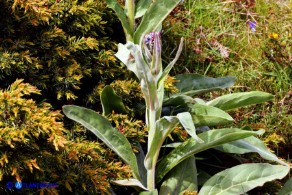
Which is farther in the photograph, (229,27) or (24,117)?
(229,27)

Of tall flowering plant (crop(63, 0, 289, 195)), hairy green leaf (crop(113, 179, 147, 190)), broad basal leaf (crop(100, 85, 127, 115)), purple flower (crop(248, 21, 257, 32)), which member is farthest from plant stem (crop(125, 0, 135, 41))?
purple flower (crop(248, 21, 257, 32))

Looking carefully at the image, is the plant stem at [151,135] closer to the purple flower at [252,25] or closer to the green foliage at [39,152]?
the green foliage at [39,152]

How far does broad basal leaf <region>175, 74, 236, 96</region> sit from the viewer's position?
3039mm

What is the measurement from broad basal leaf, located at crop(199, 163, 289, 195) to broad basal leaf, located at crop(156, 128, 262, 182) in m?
0.17

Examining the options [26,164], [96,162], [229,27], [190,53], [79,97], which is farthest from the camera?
[229,27]

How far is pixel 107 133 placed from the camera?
2.47m

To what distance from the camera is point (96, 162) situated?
2.36m

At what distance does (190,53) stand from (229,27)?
47 cm

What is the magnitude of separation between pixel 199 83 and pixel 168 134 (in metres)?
0.65

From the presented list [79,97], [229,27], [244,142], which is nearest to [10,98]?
[79,97]

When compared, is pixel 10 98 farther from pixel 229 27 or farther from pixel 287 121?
pixel 229 27

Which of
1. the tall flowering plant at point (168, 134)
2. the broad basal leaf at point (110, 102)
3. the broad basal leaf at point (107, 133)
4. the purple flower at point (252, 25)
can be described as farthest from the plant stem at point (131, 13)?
the purple flower at point (252, 25)

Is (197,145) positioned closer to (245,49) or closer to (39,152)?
(39,152)

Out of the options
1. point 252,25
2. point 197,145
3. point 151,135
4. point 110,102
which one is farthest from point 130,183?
point 252,25
